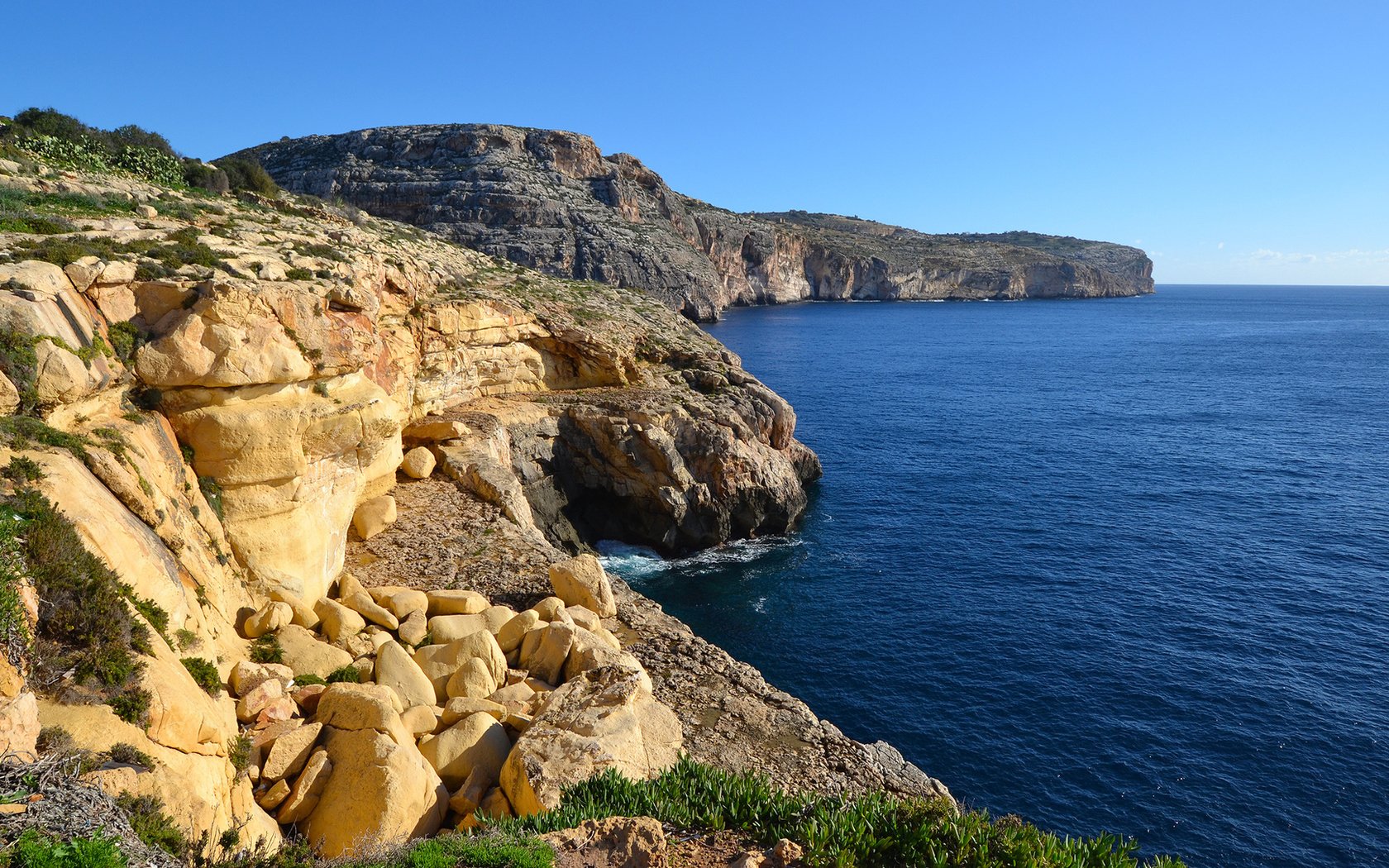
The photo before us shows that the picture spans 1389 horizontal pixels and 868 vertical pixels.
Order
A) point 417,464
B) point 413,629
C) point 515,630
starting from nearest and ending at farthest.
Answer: point 413,629 < point 515,630 < point 417,464

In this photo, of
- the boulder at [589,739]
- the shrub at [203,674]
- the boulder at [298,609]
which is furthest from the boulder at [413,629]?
the shrub at [203,674]

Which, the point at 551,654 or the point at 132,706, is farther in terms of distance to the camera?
the point at 551,654

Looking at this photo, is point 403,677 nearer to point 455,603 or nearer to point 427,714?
point 427,714

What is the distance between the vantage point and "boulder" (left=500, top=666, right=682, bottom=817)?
1366 centimetres

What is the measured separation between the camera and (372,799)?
42.1 feet

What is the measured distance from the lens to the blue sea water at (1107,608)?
914 inches

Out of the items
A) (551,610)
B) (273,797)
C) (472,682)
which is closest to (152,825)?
(273,797)

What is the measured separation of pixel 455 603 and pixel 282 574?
4.44 metres

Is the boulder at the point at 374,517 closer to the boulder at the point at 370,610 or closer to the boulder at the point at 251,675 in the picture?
the boulder at the point at 370,610

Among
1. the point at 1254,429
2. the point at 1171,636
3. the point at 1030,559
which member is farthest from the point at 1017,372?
the point at 1171,636

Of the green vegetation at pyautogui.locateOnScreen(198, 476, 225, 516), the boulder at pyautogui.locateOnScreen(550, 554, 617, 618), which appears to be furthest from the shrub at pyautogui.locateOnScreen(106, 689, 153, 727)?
the boulder at pyautogui.locateOnScreen(550, 554, 617, 618)

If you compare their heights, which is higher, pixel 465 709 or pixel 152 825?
pixel 152 825

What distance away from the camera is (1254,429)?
2431 inches

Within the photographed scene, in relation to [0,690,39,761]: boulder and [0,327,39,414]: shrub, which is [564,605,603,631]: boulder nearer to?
[0,327,39,414]: shrub
